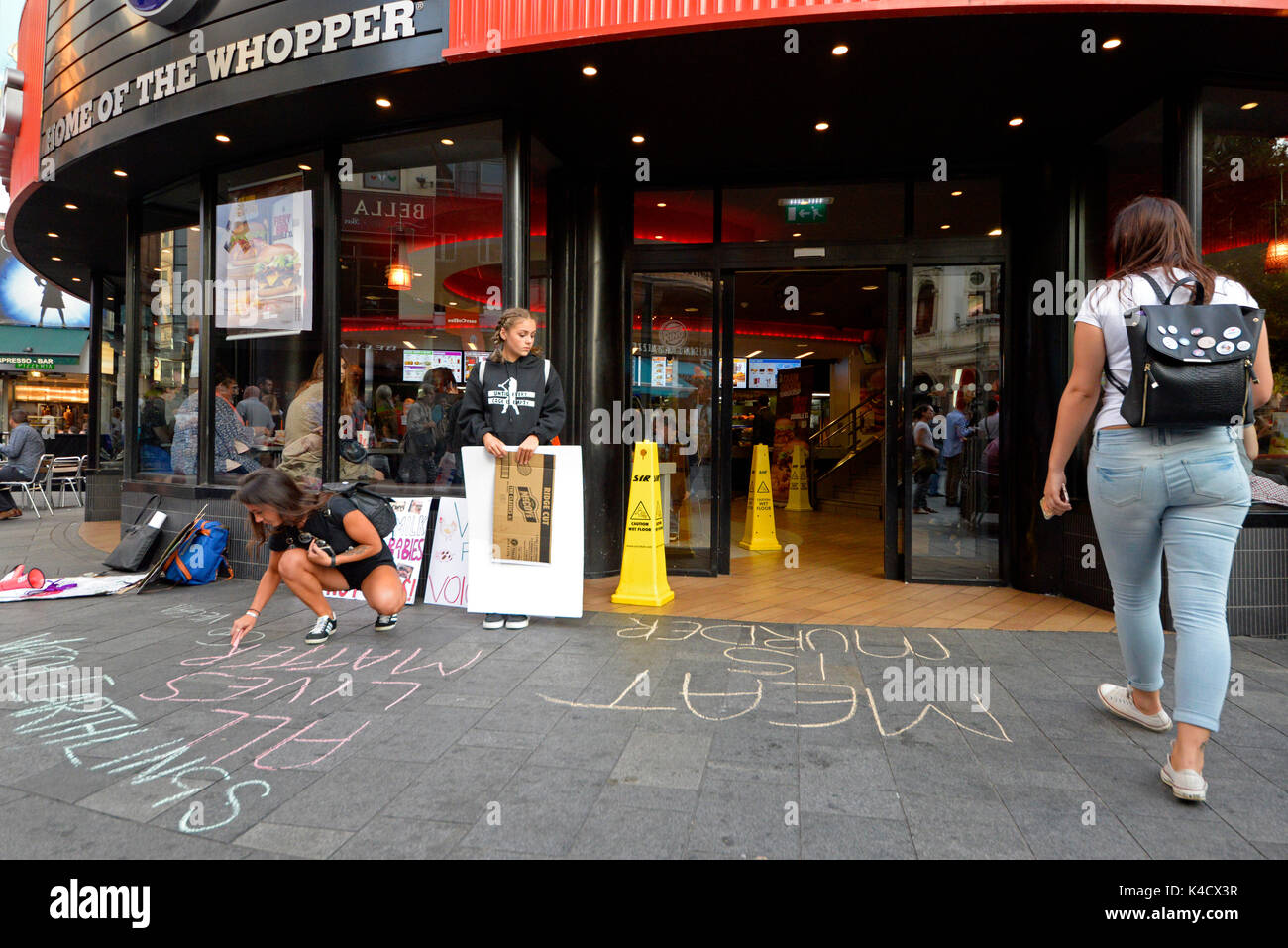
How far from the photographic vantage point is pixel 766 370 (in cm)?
1984

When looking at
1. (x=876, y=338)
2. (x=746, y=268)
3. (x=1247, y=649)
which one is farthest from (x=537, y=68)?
(x=876, y=338)

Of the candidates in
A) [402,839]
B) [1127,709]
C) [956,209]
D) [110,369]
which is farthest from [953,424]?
[110,369]

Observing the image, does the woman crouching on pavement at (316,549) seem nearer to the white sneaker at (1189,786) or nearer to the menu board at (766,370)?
the white sneaker at (1189,786)

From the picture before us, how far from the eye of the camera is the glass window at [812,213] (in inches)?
239

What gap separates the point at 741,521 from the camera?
10.3 meters

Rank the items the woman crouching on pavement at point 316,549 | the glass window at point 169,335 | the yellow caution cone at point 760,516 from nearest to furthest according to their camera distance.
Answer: the woman crouching on pavement at point 316,549 → the glass window at point 169,335 → the yellow caution cone at point 760,516

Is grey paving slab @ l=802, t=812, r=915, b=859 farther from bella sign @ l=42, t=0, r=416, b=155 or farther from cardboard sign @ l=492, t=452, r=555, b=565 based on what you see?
bella sign @ l=42, t=0, r=416, b=155

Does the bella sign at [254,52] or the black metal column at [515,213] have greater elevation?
the bella sign at [254,52]

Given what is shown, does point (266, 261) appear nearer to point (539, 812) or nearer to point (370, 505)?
point (370, 505)

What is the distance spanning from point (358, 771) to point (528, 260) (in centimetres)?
386

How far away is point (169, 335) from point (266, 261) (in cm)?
191

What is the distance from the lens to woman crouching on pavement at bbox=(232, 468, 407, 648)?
368 cm

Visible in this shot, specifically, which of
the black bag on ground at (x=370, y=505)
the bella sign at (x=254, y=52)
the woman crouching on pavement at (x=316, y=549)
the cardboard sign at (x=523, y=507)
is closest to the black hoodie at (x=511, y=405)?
the cardboard sign at (x=523, y=507)

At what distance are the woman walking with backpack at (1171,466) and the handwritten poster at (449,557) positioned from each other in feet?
12.6
